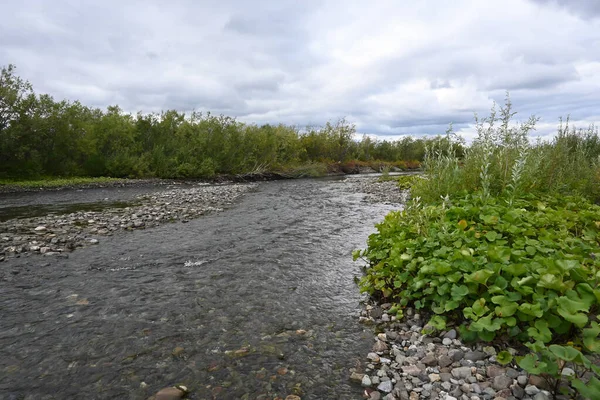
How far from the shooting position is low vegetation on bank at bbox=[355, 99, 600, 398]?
11.6 ft

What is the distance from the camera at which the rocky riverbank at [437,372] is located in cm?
360

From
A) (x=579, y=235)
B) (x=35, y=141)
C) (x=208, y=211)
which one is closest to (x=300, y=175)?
(x=35, y=141)

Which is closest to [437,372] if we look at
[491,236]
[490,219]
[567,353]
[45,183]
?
[567,353]

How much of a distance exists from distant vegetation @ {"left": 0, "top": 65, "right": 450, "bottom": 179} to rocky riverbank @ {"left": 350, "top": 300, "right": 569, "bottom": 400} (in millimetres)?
26537

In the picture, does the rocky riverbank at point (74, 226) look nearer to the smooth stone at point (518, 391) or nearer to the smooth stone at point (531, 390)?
the smooth stone at point (518, 391)

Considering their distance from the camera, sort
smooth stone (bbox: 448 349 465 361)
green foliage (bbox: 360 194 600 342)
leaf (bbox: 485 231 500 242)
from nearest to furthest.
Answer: green foliage (bbox: 360 194 600 342), smooth stone (bbox: 448 349 465 361), leaf (bbox: 485 231 500 242)

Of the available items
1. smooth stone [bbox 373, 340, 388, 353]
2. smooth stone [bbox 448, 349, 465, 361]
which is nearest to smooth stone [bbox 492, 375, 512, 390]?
smooth stone [bbox 448, 349, 465, 361]

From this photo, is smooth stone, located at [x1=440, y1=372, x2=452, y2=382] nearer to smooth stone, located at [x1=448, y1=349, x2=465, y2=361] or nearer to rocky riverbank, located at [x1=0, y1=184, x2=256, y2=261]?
smooth stone, located at [x1=448, y1=349, x2=465, y2=361]

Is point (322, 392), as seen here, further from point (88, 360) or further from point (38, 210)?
point (38, 210)

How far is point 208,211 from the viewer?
17.5 meters

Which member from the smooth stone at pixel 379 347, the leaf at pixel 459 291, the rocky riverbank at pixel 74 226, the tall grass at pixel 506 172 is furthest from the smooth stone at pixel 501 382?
the rocky riverbank at pixel 74 226

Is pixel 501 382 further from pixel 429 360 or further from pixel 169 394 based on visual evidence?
pixel 169 394

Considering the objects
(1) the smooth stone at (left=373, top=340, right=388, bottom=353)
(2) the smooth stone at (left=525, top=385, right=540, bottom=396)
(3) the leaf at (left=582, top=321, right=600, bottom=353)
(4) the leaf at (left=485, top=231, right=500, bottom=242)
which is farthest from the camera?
(4) the leaf at (left=485, top=231, right=500, bottom=242)

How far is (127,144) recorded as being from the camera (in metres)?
44.0
